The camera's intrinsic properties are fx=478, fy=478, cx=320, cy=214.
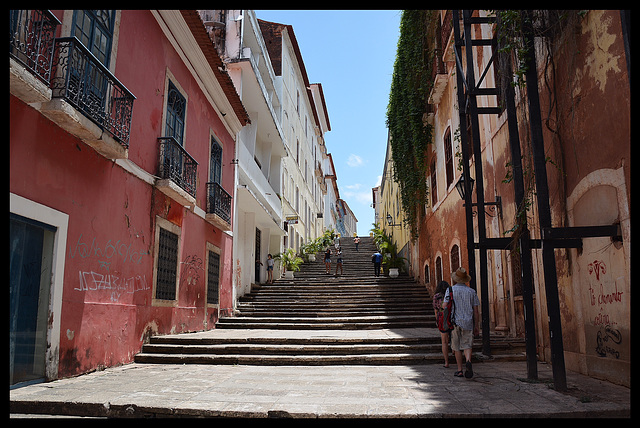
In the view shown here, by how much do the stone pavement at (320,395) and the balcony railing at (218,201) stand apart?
18.0 feet

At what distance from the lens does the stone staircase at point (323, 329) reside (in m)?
8.50

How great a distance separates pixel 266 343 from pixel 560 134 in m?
6.48

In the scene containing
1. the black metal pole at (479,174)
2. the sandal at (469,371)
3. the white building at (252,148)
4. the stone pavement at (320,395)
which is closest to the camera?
the stone pavement at (320,395)

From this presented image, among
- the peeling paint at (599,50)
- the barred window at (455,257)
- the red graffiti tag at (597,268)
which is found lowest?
the red graffiti tag at (597,268)

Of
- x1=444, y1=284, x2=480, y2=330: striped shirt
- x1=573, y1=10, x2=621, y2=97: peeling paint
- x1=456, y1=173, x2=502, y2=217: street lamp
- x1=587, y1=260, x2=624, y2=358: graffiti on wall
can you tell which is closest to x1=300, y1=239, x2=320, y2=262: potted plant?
x1=456, y1=173, x2=502, y2=217: street lamp

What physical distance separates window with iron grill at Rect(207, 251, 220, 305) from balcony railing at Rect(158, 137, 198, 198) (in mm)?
2632

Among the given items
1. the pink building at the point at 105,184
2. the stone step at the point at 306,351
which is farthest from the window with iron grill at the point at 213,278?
the stone step at the point at 306,351

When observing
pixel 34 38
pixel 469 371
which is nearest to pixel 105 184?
pixel 34 38

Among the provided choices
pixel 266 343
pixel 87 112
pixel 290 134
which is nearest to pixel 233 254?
pixel 266 343

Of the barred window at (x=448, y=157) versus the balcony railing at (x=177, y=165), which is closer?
the balcony railing at (x=177, y=165)

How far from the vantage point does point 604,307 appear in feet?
19.9

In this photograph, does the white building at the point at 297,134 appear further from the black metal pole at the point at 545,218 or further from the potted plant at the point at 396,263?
the black metal pole at the point at 545,218

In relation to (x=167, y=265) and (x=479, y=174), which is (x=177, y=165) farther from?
(x=479, y=174)

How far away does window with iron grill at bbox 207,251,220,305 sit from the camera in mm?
12430
